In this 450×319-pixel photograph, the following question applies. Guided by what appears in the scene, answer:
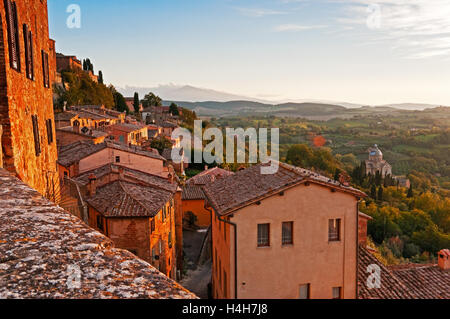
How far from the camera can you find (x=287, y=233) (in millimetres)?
13133

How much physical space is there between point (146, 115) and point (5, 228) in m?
84.5

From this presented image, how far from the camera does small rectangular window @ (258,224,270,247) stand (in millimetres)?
12975

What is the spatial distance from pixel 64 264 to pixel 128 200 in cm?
1554

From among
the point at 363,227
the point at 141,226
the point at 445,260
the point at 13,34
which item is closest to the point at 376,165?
the point at 363,227

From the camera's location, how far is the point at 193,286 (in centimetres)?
2000

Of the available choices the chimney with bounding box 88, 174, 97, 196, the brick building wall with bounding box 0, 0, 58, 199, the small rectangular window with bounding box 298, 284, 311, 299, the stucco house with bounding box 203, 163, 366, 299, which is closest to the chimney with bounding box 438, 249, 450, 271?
the stucco house with bounding box 203, 163, 366, 299

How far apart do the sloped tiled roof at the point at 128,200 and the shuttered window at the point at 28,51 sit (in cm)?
858

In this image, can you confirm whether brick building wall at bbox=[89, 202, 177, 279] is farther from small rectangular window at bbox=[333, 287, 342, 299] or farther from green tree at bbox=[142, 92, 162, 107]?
green tree at bbox=[142, 92, 162, 107]

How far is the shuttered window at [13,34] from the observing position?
21.8 ft

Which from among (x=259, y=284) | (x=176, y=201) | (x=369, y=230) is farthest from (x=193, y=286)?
(x=369, y=230)

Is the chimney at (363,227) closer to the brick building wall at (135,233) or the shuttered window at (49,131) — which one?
A: the brick building wall at (135,233)

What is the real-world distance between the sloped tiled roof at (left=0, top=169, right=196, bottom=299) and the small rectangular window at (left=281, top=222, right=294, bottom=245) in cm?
1087

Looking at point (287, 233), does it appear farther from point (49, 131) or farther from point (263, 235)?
point (49, 131)
